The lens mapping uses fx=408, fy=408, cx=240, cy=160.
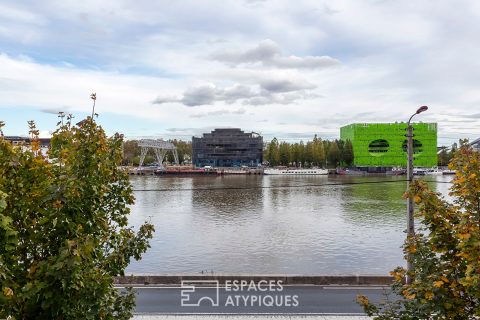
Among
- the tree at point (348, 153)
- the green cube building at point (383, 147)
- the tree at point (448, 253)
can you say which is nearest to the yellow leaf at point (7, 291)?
the tree at point (448, 253)

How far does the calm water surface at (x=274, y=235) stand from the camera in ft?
95.9

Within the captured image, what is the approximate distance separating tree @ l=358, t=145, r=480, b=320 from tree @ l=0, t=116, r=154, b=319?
521cm

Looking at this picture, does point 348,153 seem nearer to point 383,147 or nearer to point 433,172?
point 383,147

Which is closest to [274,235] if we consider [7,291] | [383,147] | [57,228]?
[57,228]

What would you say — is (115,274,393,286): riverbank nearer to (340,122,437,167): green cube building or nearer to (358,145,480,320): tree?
(358,145,480,320): tree

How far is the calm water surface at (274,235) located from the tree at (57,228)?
15.6 meters

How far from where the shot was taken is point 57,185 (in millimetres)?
6504

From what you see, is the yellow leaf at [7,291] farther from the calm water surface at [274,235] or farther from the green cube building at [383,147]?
the green cube building at [383,147]

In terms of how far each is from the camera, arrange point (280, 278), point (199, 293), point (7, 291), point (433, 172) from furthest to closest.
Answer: point (433, 172)
point (280, 278)
point (199, 293)
point (7, 291)

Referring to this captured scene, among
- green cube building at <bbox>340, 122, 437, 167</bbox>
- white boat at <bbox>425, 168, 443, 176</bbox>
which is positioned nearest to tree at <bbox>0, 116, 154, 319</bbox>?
white boat at <bbox>425, 168, 443, 176</bbox>

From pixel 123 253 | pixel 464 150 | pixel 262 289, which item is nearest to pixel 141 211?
pixel 262 289

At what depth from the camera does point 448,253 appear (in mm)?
7320

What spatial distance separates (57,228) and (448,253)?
6.67 m

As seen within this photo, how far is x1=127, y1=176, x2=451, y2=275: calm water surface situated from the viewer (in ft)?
95.9
